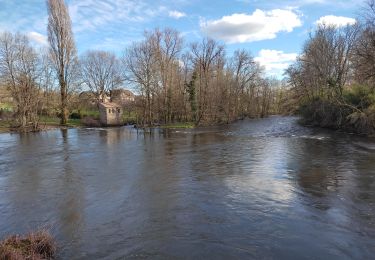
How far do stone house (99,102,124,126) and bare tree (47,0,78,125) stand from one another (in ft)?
17.5

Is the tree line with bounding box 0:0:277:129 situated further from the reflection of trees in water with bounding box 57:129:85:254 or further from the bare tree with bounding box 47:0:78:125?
the reflection of trees in water with bounding box 57:129:85:254

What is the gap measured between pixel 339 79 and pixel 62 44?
38368 mm

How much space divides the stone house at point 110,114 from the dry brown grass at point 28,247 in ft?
156

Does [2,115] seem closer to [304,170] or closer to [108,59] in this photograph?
[108,59]

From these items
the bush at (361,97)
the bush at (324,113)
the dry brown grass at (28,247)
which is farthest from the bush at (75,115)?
the dry brown grass at (28,247)

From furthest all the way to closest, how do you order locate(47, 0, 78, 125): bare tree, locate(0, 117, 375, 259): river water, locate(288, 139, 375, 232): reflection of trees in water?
locate(47, 0, 78, 125): bare tree < locate(288, 139, 375, 232): reflection of trees in water < locate(0, 117, 375, 259): river water

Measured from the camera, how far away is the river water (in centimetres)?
856

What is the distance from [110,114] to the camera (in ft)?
182

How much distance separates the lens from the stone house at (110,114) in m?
54.9

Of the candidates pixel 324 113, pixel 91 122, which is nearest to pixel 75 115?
pixel 91 122

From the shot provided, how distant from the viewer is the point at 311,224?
392 inches

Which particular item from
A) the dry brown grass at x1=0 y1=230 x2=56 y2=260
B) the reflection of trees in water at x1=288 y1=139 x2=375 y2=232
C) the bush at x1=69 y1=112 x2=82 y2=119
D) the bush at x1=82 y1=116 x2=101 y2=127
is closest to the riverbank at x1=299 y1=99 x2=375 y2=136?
the reflection of trees in water at x1=288 y1=139 x2=375 y2=232

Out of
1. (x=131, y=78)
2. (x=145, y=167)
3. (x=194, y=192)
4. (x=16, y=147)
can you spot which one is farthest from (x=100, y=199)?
(x=131, y=78)

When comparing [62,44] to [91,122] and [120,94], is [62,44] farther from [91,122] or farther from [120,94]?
[120,94]
